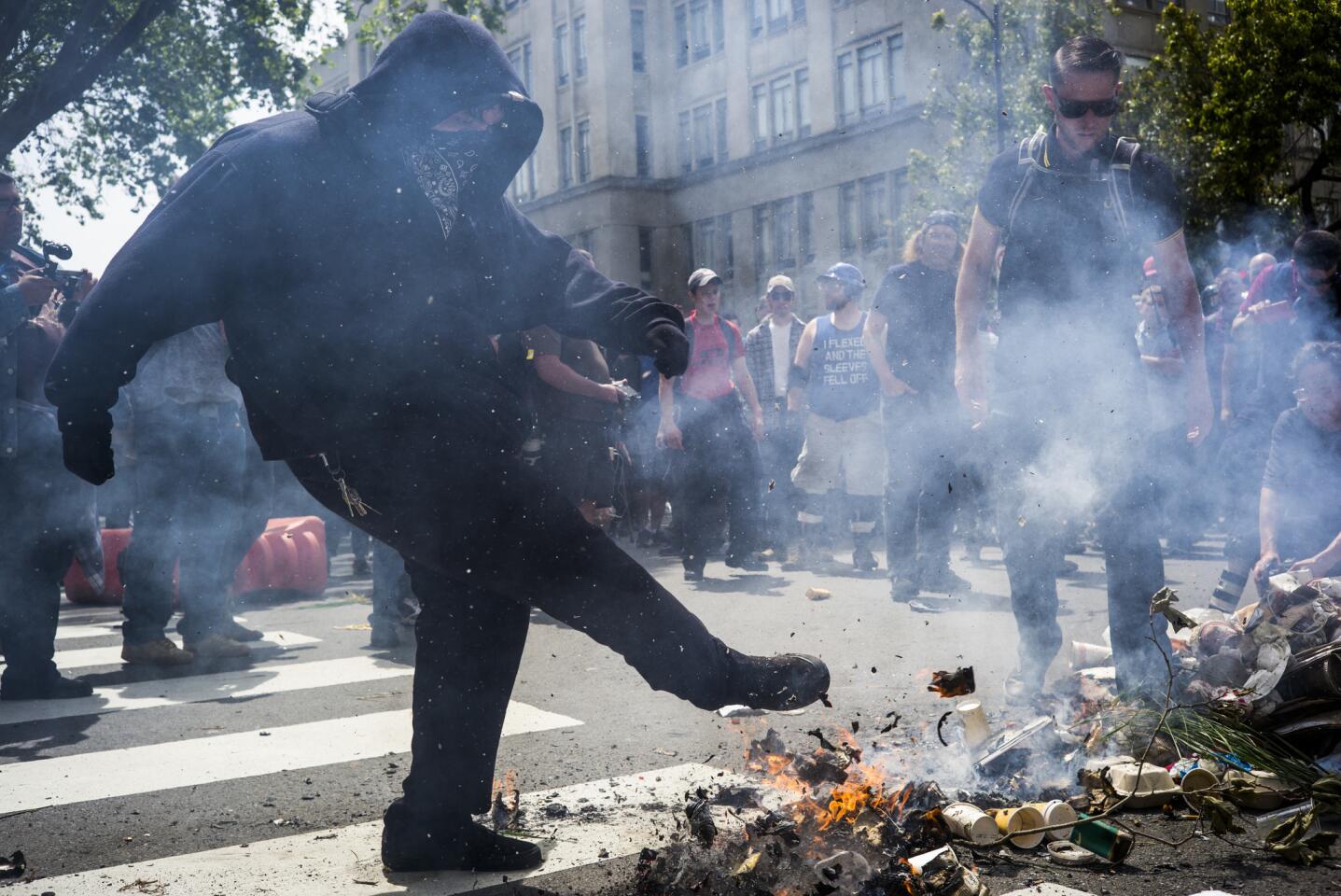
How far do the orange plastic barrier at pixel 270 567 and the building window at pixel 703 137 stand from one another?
183 inches

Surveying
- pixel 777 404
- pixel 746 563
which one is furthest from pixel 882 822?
pixel 777 404

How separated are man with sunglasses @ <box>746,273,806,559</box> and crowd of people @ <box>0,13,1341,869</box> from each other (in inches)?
17.0

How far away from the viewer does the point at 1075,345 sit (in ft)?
13.7

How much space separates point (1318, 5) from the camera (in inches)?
757

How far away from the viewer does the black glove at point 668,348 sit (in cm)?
273

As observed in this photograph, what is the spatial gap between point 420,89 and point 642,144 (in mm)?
3099

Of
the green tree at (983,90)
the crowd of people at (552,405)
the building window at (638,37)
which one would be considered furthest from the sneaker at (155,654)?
the green tree at (983,90)

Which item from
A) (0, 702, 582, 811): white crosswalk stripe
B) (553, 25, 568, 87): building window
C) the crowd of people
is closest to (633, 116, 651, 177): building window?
(553, 25, 568, 87): building window

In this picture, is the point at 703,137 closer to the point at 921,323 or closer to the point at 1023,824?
the point at 921,323

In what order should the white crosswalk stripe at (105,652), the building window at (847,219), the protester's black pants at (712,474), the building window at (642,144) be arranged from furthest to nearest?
the building window at (847,219) → the protester's black pants at (712,474) → the white crosswalk stripe at (105,652) → the building window at (642,144)

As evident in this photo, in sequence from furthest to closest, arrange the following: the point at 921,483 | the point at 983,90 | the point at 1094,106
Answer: the point at 983,90, the point at 921,483, the point at 1094,106

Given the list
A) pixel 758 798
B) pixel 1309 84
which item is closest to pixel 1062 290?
pixel 758 798

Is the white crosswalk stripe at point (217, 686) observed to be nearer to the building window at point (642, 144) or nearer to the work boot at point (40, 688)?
the work boot at point (40, 688)

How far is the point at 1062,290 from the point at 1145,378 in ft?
1.36
